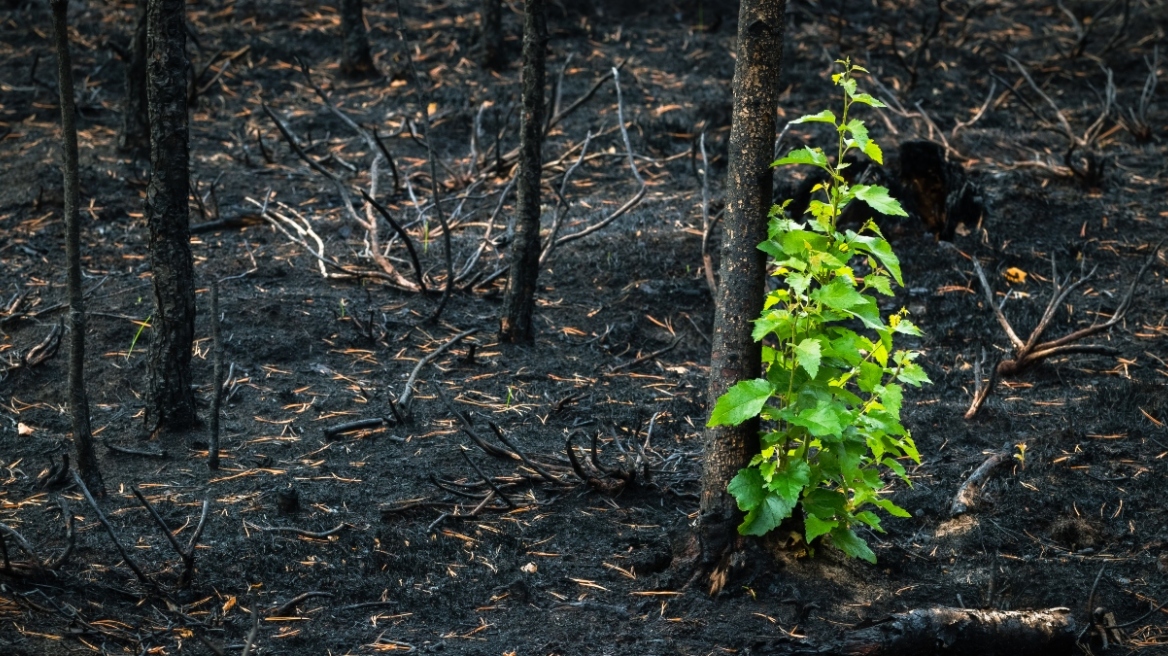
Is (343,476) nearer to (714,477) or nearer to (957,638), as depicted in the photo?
(714,477)

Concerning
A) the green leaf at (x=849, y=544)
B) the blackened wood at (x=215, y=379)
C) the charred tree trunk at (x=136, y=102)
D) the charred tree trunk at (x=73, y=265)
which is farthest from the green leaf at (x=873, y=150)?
the charred tree trunk at (x=136, y=102)

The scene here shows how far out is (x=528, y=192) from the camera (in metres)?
5.97

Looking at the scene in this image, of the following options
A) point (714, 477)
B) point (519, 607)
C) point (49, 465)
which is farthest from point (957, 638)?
point (49, 465)

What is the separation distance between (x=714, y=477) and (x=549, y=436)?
1.39m

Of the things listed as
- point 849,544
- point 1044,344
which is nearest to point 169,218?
point 849,544

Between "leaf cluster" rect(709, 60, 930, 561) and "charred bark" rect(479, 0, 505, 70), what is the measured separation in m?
6.54

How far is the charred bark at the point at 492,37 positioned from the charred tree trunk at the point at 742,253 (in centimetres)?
630

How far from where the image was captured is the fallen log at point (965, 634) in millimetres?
3652

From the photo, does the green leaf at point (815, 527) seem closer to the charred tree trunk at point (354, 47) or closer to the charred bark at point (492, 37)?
the charred bark at point (492, 37)

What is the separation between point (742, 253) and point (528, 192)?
7.29ft

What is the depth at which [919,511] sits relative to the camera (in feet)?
15.5

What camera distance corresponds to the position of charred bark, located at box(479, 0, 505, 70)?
9.93 meters

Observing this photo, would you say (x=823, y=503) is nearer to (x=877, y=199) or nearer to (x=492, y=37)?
(x=877, y=199)

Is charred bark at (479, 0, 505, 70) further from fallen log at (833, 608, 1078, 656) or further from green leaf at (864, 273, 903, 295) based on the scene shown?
fallen log at (833, 608, 1078, 656)
